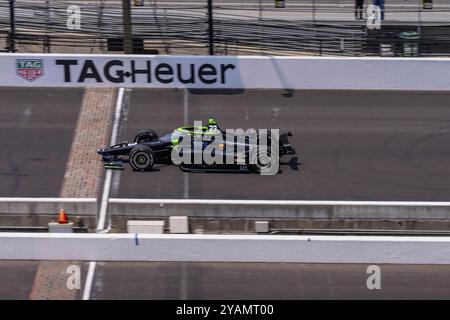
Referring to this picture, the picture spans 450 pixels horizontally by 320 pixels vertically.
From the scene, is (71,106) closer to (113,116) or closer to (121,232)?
(113,116)

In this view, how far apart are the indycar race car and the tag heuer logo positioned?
4.40 m

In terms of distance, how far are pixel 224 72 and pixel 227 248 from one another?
8.07 m

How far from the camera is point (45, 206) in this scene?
58.2 ft

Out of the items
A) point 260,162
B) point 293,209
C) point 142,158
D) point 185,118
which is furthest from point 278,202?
point 185,118

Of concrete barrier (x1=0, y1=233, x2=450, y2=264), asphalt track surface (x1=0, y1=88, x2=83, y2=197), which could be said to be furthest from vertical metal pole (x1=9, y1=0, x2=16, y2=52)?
concrete barrier (x1=0, y1=233, x2=450, y2=264)

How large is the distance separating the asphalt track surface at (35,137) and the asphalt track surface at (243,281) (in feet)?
11.3

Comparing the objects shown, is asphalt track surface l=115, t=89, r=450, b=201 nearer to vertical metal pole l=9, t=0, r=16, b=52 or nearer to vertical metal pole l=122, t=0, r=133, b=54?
vertical metal pole l=122, t=0, r=133, b=54

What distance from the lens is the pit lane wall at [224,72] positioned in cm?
2338

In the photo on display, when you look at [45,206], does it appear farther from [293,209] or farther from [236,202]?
[293,209]

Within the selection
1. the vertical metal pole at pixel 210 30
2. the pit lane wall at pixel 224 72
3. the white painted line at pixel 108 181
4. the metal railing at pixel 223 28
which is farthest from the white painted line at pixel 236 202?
the vertical metal pole at pixel 210 30

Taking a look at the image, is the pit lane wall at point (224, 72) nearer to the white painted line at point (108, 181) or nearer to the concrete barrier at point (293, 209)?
the white painted line at point (108, 181)

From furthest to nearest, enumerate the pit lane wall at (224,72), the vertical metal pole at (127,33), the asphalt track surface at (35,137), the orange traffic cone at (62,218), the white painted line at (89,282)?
1. the vertical metal pole at (127,33)
2. the pit lane wall at (224,72)
3. the asphalt track surface at (35,137)
4. the orange traffic cone at (62,218)
5. the white painted line at (89,282)

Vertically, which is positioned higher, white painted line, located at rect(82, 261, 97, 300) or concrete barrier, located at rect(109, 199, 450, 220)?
concrete barrier, located at rect(109, 199, 450, 220)

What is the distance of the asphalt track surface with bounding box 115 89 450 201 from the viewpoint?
19.2m
